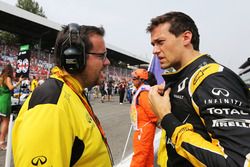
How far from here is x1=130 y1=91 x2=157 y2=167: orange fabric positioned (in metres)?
4.60

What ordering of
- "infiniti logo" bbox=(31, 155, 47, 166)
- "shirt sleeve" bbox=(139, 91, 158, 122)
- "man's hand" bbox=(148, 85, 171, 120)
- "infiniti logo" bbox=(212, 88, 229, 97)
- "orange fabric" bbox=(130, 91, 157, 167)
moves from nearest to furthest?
"infiniti logo" bbox=(31, 155, 47, 166)
"infiniti logo" bbox=(212, 88, 229, 97)
"man's hand" bbox=(148, 85, 171, 120)
"orange fabric" bbox=(130, 91, 157, 167)
"shirt sleeve" bbox=(139, 91, 158, 122)

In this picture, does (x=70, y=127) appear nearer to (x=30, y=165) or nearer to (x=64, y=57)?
(x=30, y=165)

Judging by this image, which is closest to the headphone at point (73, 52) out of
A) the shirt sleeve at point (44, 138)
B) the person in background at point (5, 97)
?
the shirt sleeve at point (44, 138)

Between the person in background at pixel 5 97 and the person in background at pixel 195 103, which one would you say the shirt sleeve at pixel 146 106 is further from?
the person in background at pixel 5 97

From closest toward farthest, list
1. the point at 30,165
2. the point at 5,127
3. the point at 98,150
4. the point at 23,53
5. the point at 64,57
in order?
the point at 30,165
the point at 98,150
the point at 64,57
the point at 5,127
the point at 23,53

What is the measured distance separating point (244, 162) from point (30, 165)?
924mm

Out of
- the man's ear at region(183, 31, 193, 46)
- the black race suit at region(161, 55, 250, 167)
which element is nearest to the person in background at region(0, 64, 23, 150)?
the man's ear at region(183, 31, 193, 46)

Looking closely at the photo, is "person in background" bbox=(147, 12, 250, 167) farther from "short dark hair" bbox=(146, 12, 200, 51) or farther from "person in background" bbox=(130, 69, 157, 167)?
"person in background" bbox=(130, 69, 157, 167)

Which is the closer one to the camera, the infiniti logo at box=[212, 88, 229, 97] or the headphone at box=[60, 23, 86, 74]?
the infiniti logo at box=[212, 88, 229, 97]

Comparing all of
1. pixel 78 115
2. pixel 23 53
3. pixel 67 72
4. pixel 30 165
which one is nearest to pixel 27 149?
pixel 30 165

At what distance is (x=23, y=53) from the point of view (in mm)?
11438

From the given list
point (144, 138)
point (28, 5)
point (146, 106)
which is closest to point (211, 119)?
point (144, 138)

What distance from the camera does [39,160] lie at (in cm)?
132

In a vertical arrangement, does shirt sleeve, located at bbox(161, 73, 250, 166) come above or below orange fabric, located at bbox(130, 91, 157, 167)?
above
